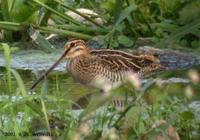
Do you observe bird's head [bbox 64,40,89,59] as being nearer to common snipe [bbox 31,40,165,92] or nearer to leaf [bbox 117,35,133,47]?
common snipe [bbox 31,40,165,92]

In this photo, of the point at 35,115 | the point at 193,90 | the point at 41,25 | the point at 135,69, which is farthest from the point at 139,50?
the point at 193,90

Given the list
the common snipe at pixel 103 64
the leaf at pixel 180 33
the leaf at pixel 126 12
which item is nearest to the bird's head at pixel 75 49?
the common snipe at pixel 103 64

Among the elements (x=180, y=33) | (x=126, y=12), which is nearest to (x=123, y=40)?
(x=126, y=12)

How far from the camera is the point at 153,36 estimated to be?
6.63 metres

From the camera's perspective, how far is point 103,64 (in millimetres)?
5871

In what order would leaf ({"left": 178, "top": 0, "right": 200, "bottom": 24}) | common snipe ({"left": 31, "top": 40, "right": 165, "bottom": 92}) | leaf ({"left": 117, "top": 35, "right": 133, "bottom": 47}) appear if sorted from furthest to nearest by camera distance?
1. leaf ({"left": 117, "top": 35, "right": 133, "bottom": 47})
2. common snipe ({"left": 31, "top": 40, "right": 165, "bottom": 92})
3. leaf ({"left": 178, "top": 0, "right": 200, "bottom": 24})

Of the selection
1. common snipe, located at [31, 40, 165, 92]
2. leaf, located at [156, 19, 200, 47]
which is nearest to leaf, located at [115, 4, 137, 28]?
common snipe, located at [31, 40, 165, 92]

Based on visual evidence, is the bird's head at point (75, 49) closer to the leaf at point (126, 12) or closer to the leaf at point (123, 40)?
the leaf at point (126, 12)

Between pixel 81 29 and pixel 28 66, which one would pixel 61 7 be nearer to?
pixel 81 29

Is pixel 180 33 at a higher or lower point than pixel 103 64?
higher

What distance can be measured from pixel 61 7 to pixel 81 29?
48 centimetres

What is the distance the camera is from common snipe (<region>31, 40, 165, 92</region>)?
571 centimetres

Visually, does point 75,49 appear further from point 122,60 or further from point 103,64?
point 122,60

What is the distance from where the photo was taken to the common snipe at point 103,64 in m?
5.71
